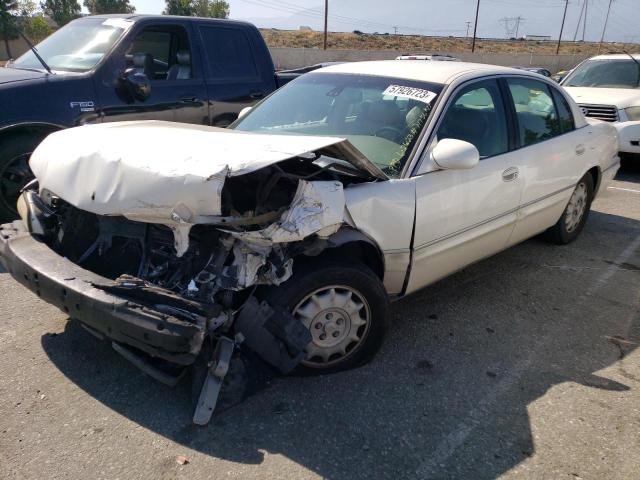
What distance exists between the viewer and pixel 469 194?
11.6ft

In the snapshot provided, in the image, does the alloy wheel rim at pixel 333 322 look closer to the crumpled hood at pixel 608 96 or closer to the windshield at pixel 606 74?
the crumpled hood at pixel 608 96

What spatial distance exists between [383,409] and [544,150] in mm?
2599

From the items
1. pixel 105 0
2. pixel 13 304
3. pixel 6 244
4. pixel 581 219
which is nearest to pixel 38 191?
pixel 6 244

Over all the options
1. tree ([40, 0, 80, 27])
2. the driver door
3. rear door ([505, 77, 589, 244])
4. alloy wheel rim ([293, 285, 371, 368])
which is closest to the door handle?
the driver door

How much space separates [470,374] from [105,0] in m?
66.1

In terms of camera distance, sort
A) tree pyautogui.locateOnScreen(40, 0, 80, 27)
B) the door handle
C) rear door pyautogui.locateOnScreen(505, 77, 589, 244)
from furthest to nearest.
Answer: tree pyautogui.locateOnScreen(40, 0, 80, 27) → rear door pyautogui.locateOnScreen(505, 77, 589, 244) → the door handle

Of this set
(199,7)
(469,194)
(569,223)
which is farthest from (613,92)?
(199,7)

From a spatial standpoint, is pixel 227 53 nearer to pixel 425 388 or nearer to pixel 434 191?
pixel 434 191

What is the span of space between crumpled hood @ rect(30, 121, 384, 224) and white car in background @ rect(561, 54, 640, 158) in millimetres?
6906

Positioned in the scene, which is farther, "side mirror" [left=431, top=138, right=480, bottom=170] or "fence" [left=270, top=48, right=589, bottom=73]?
"fence" [left=270, top=48, right=589, bottom=73]

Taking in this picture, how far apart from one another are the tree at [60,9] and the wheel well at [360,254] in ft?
174

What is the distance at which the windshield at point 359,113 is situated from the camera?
3389 mm

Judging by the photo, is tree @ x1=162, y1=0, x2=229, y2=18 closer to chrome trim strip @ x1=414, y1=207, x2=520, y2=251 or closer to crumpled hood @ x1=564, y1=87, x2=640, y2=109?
crumpled hood @ x1=564, y1=87, x2=640, y2=109

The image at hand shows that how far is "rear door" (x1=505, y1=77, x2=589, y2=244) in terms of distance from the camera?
4117 mm
